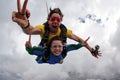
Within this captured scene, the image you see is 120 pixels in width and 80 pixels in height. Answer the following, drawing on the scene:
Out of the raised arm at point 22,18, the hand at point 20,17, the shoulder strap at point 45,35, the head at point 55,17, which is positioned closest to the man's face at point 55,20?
the head at point 55,17

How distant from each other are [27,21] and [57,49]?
7.65 ft

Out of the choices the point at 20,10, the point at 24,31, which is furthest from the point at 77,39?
the point at 20,10

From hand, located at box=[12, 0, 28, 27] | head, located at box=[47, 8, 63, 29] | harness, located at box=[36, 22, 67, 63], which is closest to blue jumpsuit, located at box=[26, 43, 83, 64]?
harness, located at box=[36, 22, 67, 63]

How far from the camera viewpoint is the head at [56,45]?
12680mm

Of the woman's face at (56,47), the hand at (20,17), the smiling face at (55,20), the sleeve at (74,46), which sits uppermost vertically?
the smiling face at (55,20)

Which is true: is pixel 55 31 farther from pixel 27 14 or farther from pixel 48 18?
pixel 27 14

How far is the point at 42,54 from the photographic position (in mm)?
12891

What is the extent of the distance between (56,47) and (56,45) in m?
0.09

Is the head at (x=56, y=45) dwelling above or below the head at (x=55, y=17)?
below

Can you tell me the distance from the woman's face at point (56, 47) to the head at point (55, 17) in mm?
690

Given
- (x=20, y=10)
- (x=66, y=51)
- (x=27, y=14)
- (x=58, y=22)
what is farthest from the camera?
(x=66, y=51)

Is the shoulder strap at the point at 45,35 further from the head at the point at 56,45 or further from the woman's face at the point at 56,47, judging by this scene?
the woman's face at the point at 56,47

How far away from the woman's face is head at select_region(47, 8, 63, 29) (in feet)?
2.26

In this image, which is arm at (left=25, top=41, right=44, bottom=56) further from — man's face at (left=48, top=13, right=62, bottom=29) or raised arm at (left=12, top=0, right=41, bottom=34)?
man's face at (left=48, top=13, right=62, bottom=29)
